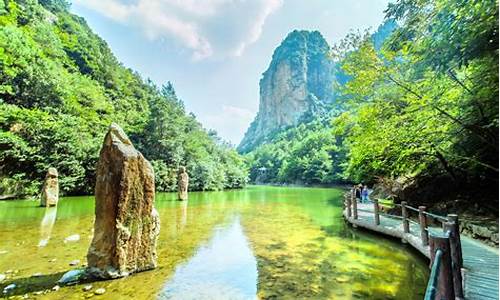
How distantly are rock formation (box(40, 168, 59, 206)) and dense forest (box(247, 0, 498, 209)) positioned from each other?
15.3 meters

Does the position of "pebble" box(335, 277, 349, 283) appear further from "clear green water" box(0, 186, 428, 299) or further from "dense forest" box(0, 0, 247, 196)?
"dense forest" box(0, 0, 247, 196)

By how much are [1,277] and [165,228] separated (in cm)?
523

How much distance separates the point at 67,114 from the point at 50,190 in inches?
458

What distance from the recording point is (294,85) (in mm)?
104188

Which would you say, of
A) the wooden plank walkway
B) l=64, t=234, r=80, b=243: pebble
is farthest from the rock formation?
the wooden plank walkway

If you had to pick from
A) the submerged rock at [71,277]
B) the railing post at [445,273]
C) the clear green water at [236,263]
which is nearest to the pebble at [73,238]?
the clear green water at [236,263]

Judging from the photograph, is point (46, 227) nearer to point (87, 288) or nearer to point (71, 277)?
point (71, 277)

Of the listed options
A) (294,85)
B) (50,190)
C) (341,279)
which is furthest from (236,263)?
(294,85)

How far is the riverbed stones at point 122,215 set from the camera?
16.7ft

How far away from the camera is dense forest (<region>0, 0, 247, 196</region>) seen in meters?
18.9

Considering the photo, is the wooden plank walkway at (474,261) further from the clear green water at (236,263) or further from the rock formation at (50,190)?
the rock formation at (50,190)

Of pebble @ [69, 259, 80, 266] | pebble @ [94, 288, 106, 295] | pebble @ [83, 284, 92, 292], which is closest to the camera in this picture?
pebble @ [94, 288, 106, 295]

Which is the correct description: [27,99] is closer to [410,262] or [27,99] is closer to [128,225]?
[128,225]

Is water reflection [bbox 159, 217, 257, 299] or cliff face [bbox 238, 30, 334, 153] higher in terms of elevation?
cliff face [bbox 238, 30, 334, 153]
